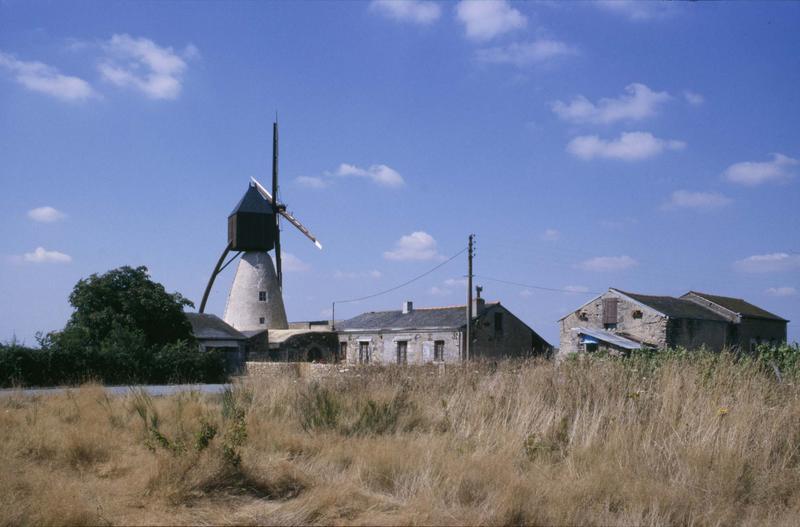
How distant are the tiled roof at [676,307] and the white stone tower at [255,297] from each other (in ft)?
66.3

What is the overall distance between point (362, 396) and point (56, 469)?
4.12 m

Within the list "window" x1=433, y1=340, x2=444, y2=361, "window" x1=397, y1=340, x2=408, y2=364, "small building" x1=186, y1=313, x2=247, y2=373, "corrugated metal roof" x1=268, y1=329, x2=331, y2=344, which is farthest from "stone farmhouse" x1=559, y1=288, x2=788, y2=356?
"small building" x1=186, y1=313, x2=247, y2=373

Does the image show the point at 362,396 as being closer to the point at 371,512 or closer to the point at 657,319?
the point at 371,512

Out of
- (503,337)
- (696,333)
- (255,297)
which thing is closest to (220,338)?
(255,297)

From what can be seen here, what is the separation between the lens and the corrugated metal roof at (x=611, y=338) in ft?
108

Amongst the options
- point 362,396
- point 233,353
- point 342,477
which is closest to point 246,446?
point 342,477

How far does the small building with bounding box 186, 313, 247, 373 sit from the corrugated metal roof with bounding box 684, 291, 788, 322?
84.9 ft

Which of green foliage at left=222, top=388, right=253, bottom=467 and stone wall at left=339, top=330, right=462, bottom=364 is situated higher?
stone wall at left=339, top=330, right=462, bottom=364

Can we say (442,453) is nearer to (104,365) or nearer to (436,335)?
(104,365)

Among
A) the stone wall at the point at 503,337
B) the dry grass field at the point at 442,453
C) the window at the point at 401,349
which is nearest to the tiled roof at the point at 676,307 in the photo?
the stone wall at the point at 503,337

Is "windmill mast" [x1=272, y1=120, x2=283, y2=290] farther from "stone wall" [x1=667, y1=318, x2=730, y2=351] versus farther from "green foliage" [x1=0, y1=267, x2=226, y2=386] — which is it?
"stone wall" [x1=667, y1=318, x2=730, y2=351]

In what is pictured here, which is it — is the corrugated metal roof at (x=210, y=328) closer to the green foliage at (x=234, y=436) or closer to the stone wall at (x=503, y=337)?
the stone wall at (x=503, y=337)

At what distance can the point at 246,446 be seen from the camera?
7238 millimetres

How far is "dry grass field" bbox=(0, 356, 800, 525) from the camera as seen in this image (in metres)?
5.55
